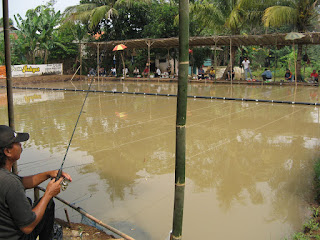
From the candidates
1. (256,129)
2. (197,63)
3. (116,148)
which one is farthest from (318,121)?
(197,63)

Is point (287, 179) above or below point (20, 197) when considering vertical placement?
below

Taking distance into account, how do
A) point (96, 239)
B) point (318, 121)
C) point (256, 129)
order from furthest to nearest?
1. point (318, 121)
2. point (256, 129)
3. point (96, 239)

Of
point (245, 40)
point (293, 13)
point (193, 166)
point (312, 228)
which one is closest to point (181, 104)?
point (312, 228)

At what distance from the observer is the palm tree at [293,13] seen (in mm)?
15508

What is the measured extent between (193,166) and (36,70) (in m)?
19.1

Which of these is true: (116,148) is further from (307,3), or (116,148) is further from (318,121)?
(307,3)

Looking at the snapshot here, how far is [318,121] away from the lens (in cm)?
787

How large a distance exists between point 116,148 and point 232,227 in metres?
3.10

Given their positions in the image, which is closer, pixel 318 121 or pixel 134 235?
pixel 134 235

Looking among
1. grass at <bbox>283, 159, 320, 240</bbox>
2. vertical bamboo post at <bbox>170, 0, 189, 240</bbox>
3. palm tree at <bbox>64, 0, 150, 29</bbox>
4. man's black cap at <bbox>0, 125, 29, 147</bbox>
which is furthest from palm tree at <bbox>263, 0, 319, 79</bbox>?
man's black cap at <bbox>0, 125, 29, 147</bbox>

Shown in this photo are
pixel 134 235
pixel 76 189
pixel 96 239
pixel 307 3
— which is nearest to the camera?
pixel 96 239

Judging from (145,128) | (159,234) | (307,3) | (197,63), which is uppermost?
(307,3)

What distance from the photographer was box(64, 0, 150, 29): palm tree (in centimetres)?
2133

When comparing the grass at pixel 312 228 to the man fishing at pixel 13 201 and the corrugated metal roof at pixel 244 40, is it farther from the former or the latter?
the corrugated metal roof at pixel 244 40
